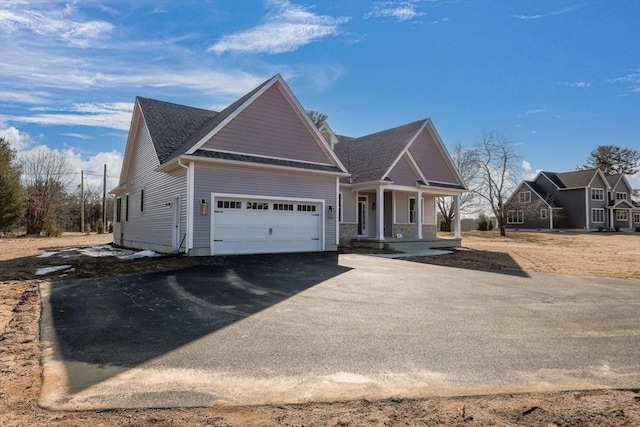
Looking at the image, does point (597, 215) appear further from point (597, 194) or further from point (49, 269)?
point (49, 269)

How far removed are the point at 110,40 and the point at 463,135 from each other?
113ft

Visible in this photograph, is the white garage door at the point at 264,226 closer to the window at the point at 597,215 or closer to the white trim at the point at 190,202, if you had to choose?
the white trim at the point at 190,202

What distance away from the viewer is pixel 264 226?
47.0 ft

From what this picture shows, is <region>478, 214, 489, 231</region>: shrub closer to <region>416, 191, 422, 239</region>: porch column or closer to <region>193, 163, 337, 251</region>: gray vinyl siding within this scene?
<region>416, 191, 422, 239</region>: porch column

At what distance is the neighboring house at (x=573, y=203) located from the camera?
144 ft

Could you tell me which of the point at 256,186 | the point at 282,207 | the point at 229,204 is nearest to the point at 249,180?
the point at 256,186

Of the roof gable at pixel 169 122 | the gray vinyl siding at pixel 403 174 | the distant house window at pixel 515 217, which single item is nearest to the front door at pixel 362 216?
the gray vinyl siding at pixel 403 174

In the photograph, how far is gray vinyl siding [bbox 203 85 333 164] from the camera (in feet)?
45.9

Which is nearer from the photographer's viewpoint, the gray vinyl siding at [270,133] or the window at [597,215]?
the gray vinyl siding at [270,133]

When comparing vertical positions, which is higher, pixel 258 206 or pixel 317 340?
pixel 258 206

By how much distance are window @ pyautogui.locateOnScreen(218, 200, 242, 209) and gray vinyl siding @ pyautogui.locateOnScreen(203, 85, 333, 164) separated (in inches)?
75.5

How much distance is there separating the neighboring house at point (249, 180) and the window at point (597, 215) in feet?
111

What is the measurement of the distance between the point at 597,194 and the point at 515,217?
907 cm

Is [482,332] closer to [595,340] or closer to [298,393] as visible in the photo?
[595,340]
